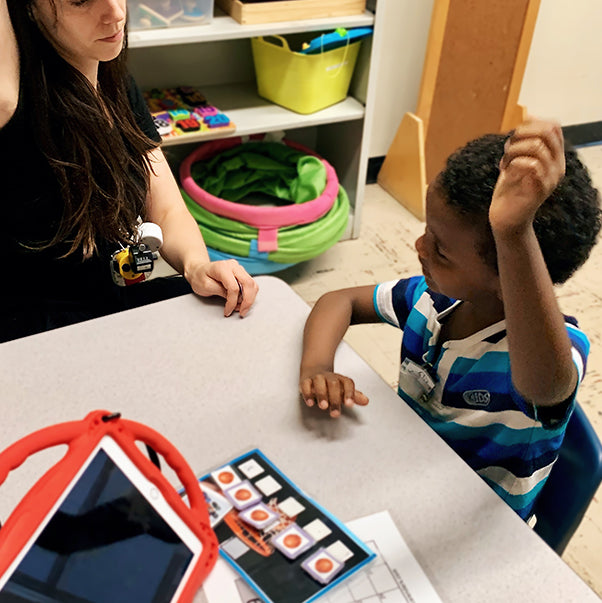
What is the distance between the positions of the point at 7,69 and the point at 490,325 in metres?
0.71

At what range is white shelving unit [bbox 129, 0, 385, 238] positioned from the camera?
186cm

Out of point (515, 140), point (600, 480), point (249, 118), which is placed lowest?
point (249, 118)

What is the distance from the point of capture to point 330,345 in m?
0.86

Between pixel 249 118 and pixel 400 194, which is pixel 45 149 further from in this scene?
pixel 400 194

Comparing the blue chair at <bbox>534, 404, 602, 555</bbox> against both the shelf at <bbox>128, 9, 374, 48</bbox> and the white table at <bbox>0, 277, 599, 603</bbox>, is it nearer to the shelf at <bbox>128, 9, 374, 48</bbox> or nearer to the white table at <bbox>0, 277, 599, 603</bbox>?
the white table at <bbox>0, 277, 599, 603</bbox>

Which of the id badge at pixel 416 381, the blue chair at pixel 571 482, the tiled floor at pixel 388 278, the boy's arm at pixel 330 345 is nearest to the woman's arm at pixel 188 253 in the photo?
the boy's arm at pixel 330 345

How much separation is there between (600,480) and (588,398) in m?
1.00

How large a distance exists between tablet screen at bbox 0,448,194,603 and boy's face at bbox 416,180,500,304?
442mm

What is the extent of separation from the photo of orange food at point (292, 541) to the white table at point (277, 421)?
0.19 ft

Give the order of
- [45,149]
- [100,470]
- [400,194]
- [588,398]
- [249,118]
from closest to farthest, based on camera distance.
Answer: [100,470]
[45,149]
[588,398]
[249,118]
[400,194]

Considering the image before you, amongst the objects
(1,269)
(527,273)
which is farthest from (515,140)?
(1,269)

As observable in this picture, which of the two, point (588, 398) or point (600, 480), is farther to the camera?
point (588, 398)

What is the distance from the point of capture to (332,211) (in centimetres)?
204

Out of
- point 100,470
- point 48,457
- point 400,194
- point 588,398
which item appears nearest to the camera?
point 100,470
